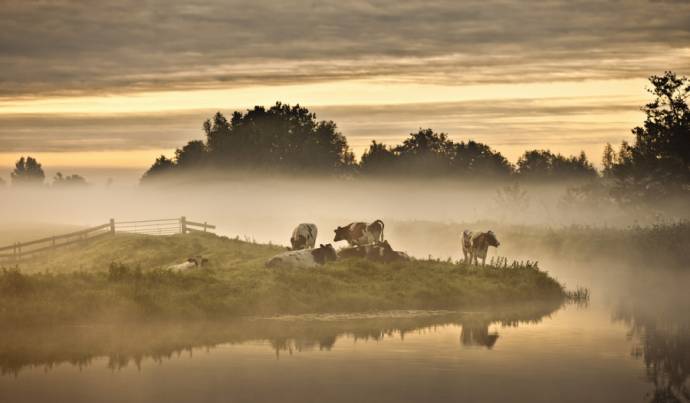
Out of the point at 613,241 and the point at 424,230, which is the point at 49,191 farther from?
the point at 613,241

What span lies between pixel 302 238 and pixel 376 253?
20.9 ft

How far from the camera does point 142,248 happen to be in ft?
186

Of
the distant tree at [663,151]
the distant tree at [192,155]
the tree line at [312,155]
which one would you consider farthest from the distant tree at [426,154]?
the distant tree at [663,151]

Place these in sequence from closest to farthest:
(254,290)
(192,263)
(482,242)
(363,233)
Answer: (254,290)
(192,263)
(482,242)
(363,233)

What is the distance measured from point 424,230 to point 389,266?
42528mm

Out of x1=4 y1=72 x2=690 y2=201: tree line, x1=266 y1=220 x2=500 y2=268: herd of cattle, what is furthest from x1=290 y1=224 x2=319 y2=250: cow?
x1=4 y1=72 x2=690 y2=201: tree line

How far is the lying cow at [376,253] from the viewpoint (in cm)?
4572

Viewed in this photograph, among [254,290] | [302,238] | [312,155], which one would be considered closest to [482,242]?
[302,238]

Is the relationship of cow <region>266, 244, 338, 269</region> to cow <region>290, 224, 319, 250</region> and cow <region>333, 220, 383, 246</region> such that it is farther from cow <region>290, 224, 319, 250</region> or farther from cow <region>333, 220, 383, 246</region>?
cow <region>290, 224, 319, 250</region>

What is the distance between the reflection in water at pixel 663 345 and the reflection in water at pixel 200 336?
441 centimetres

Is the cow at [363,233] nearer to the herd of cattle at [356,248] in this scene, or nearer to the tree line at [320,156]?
the herd of cattle at [356,248]

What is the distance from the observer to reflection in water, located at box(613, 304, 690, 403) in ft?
82.9

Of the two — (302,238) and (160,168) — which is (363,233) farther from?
(160,168)

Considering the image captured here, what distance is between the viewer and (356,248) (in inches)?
1845
